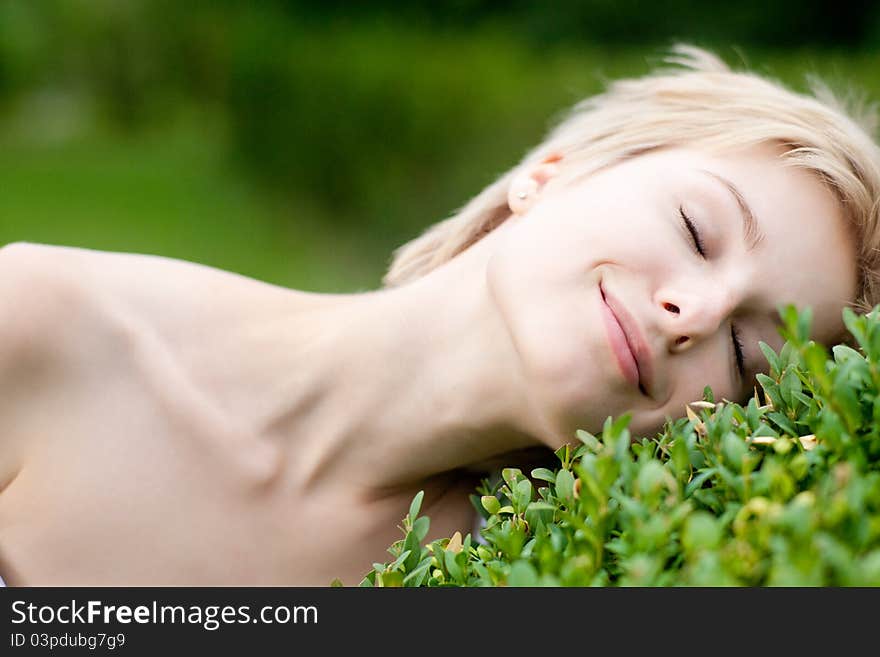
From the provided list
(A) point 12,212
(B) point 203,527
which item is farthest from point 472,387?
(A) point 12,212

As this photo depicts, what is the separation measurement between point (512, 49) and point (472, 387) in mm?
6646

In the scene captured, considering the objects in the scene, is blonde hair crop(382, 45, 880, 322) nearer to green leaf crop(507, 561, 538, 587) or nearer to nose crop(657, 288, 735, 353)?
nose crop(657, 288, 735, 353)

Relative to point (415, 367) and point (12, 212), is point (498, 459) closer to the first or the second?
point (415, 367)

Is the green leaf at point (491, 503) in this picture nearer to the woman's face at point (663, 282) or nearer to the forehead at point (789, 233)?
the woman's face at point (663, 282)

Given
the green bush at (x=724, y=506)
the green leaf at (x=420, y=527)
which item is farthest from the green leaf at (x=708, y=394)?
the green leaf at (x=420, y=527)

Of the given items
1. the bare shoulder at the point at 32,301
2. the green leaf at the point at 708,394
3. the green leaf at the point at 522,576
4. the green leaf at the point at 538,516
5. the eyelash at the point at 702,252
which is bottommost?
the green leaf at the point at 522,576

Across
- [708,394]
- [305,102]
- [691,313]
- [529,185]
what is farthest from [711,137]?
[305,102]

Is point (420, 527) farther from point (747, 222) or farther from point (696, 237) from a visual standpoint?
point (747, 222)

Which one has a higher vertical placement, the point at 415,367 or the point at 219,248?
the point at 219,248

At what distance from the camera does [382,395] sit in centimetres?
255

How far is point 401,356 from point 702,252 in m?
0.78

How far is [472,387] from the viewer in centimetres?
242

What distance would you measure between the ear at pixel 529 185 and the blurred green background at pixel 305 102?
167 inches

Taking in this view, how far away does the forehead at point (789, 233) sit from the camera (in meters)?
2.27
